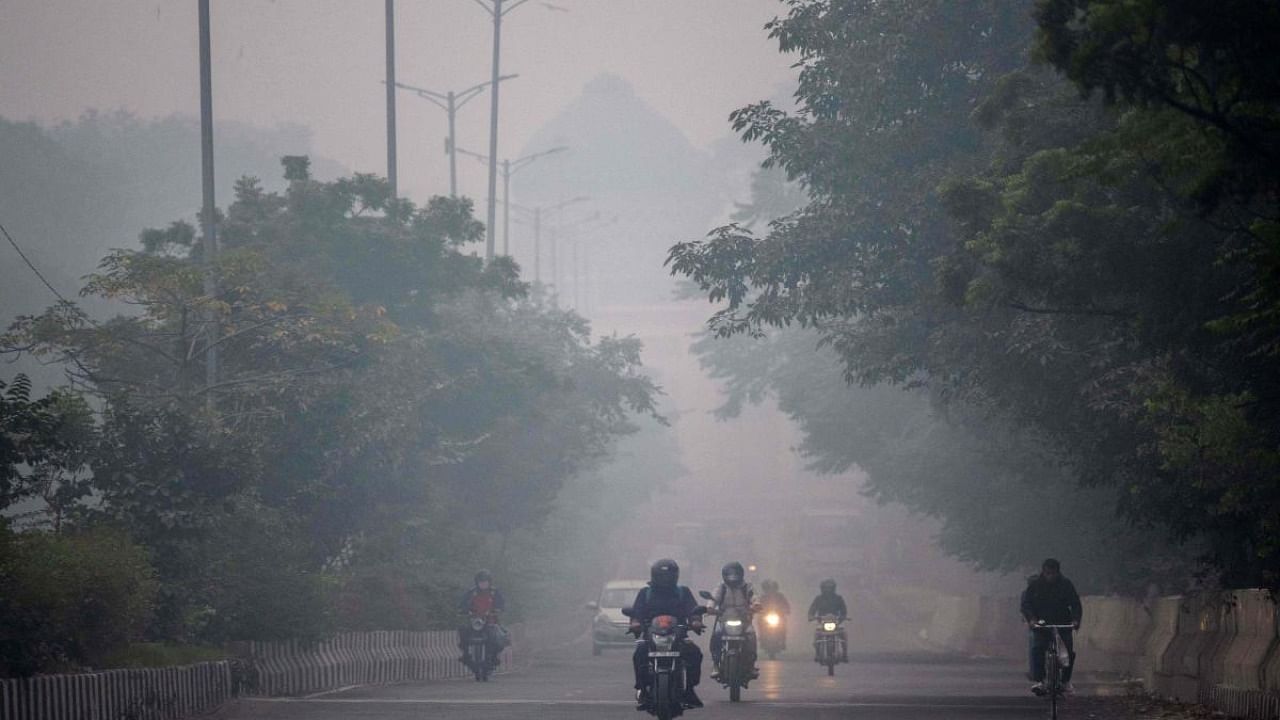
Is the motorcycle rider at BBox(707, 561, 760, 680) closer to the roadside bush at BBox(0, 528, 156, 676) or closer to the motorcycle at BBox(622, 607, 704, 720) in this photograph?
the motorcycle at BBox(622, 607, 704, 720)

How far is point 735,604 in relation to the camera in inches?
979

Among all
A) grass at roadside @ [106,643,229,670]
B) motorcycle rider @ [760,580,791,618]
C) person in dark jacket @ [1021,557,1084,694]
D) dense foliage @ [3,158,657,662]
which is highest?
dense foliage @ [3,158,657,662]

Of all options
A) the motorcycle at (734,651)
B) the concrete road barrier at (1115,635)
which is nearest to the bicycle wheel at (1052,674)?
the motorcycle at (734,651)

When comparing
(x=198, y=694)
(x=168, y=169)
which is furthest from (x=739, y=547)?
(x=198, y=694)

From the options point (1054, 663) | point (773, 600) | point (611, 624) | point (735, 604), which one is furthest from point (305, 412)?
point (611, 624)

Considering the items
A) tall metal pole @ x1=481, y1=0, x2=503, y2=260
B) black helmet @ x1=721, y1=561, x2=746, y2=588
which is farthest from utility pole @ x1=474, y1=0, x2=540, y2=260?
black helmet @ x1=721, y1=561, x2=746, y2=588

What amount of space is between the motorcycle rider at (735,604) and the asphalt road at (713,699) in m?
0.53

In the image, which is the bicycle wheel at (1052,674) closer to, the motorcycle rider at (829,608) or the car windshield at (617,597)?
the motorcycle rider at (829,608)

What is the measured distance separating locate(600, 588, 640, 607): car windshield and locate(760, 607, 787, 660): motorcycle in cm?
804

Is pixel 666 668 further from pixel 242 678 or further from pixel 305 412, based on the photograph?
pixel 305 412

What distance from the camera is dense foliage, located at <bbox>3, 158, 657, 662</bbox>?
25.0 meters

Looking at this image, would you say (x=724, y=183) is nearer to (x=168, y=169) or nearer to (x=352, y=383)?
(x=168, y=169)

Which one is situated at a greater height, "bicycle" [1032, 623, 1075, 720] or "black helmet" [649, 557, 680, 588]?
"black helmet" [649, 557, 680, 588]

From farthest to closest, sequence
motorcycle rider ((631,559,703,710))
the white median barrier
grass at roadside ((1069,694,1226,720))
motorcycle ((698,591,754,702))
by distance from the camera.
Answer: motorcycle ((698,591,754,702)), grass at roadside ((1069,694,1226,720)), motorcycle rider ((631,559,703,710)), the white median barrier
